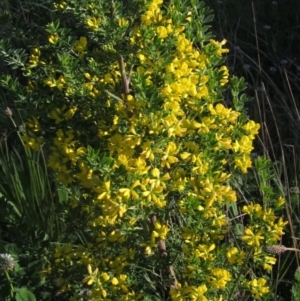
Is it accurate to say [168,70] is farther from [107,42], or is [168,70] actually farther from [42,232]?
[42,232]

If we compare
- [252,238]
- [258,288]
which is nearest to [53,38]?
[252,238]

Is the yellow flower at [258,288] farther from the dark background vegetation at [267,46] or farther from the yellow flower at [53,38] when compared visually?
the dark background vegetation at [267,46]

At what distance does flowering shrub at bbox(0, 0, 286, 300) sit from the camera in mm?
1708

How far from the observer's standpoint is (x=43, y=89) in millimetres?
1842

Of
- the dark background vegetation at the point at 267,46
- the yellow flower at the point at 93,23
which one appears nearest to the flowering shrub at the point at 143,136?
the yellow flower at the point at 93,23

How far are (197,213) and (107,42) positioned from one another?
44 cm

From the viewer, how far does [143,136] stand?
1712 millimetres

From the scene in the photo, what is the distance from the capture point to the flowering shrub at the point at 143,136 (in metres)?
1.71

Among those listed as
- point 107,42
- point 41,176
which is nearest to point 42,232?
point 41,176

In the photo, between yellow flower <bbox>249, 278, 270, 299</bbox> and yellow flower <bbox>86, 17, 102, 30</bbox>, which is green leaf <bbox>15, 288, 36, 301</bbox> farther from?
yellow flower <bbox>86, 17, 102, 30</bbox>

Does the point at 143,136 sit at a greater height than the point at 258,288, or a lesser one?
greater

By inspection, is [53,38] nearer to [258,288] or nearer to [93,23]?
[93,23]

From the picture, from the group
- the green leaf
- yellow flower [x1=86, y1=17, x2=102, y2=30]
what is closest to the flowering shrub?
yellow flower [x1=86, y1=17, x2=102, y2=30]

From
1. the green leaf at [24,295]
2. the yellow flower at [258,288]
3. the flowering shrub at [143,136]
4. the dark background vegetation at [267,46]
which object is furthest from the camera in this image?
the dark background vegetation at [267,46]
